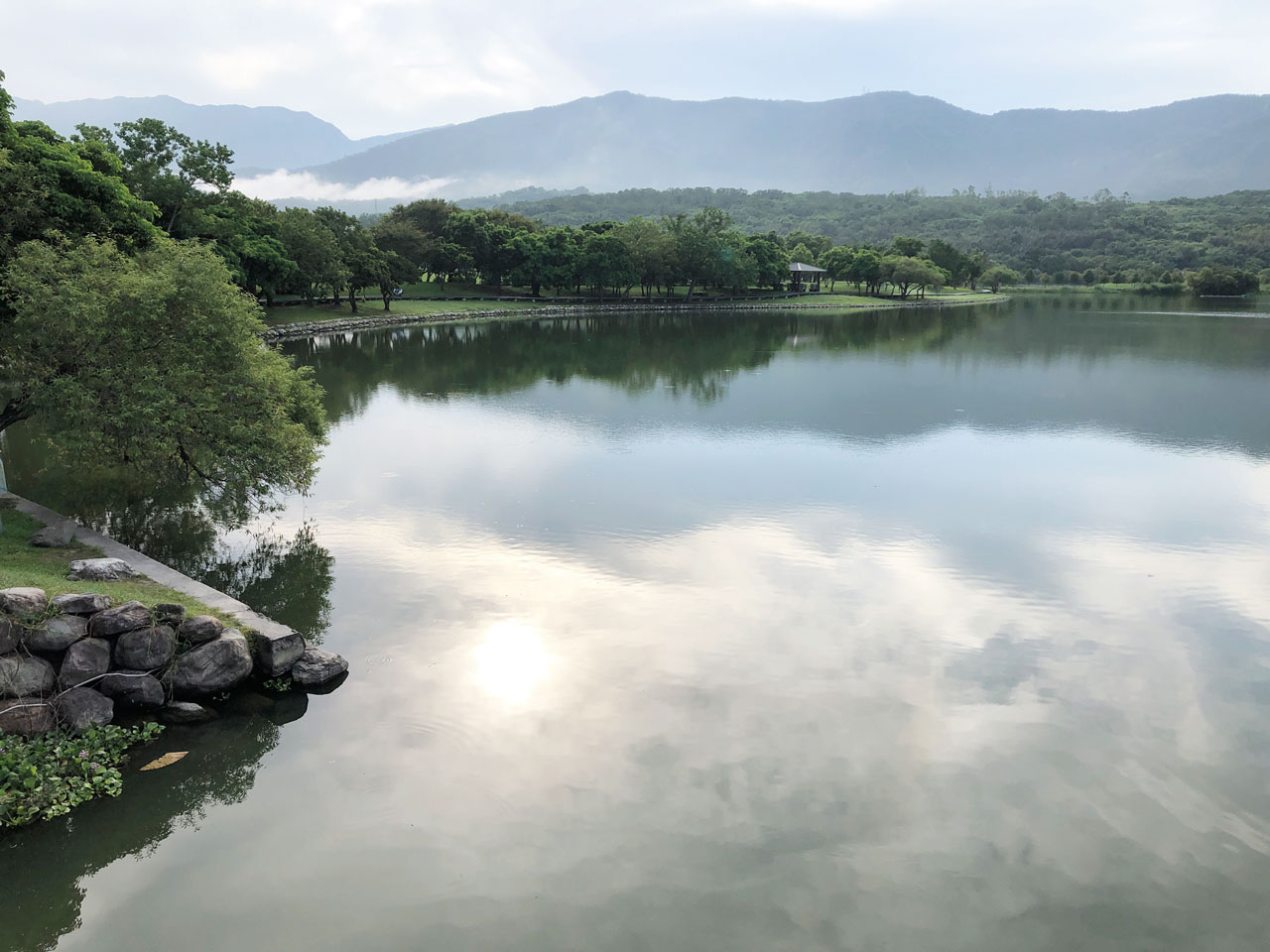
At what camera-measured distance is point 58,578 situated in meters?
11.7

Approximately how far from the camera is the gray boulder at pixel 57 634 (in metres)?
10.1

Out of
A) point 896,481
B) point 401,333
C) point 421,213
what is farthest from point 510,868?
point 421,213

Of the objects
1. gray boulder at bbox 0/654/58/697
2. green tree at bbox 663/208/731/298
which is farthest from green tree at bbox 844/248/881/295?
gray boulder at bbox 0/654/58/697

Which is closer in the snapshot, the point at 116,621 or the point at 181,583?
the point at 116,621

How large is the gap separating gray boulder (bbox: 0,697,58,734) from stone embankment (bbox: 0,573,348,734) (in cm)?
1

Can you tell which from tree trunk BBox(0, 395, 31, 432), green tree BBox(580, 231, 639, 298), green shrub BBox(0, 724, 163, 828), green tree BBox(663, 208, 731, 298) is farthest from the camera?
green tree BBox(663, 208, 731, 298)

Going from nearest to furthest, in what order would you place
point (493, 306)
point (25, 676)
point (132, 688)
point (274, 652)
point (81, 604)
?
point (25, 676) < point (81, 604) < point (132, 688) < point (274, 652) < point (493, 306)

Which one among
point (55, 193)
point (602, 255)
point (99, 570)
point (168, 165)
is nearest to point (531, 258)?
point (602, 255)

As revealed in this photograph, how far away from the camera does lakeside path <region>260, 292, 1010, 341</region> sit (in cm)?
5762

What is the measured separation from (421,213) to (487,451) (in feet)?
242

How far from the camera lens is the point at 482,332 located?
60688 mm

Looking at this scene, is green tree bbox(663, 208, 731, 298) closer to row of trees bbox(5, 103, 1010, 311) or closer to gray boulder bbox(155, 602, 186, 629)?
row of trees bbox(5, 103, 1010, 311)

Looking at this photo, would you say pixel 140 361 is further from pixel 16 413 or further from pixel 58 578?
pixel 58 578

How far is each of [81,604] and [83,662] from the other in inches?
29.4
